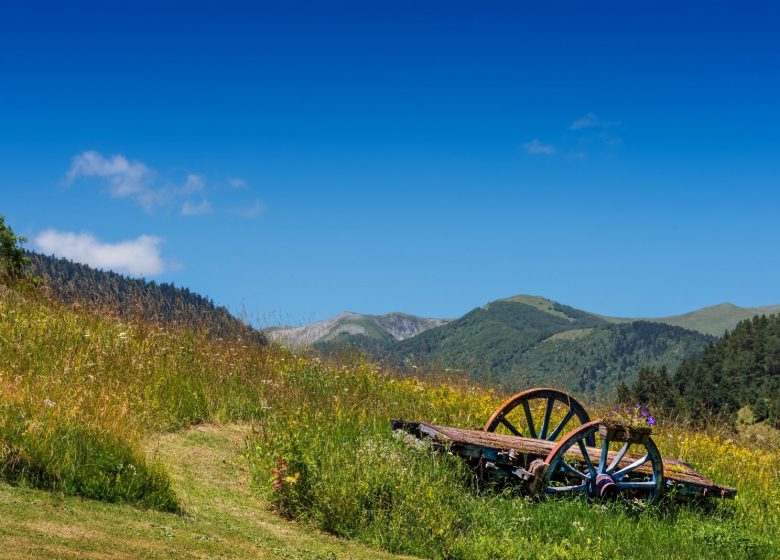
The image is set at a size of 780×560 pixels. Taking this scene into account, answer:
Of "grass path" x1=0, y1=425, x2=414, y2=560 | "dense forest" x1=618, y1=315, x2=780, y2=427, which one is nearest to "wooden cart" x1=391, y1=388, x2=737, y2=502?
"grass path" x1=0, y1=425, x2=414, y2=560

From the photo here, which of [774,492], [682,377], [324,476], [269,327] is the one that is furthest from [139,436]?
[682,377]

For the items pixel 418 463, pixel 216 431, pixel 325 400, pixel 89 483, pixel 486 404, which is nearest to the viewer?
pixel 89 483

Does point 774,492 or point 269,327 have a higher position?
point 269,327

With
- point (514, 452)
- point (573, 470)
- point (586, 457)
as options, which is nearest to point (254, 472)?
point (514, 452)

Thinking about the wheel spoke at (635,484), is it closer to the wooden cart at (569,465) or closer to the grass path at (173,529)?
the wooden cart at (569,465)

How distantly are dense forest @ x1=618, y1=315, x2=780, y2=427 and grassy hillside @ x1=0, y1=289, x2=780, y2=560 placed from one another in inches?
2446

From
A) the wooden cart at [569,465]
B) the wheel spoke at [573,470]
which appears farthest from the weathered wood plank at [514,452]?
the wheel spoke at [573,470]

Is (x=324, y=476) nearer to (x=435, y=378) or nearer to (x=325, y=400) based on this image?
(x=325, y=400)

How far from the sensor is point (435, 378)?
54.7 feet

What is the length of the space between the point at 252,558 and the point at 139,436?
8.93ft

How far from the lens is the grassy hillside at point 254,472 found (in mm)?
7535

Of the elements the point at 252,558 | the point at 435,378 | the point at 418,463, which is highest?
the point at 435,378

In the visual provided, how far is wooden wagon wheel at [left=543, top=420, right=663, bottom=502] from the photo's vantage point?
9578 mm

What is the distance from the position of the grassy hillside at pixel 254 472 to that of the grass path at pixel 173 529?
3cm
